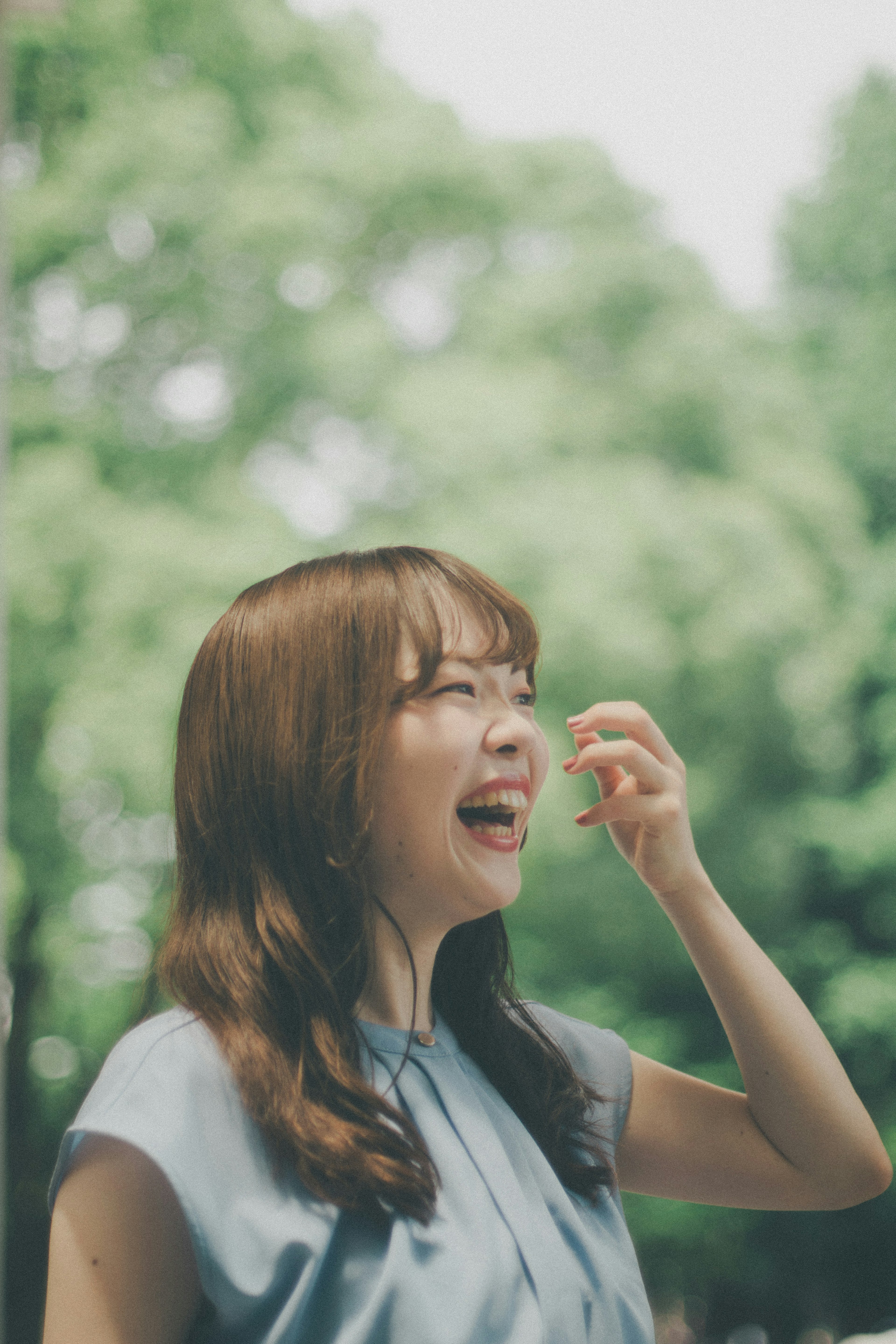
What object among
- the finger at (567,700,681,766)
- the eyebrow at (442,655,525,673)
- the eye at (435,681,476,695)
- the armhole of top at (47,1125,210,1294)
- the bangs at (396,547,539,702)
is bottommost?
the armhole of top at (47,1125,210,1294)

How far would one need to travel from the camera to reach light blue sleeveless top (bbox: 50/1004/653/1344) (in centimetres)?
56

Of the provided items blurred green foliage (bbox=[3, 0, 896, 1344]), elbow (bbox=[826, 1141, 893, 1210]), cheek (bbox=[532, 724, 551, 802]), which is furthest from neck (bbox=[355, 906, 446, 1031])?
blurred green foliage (bbox=[3, 0, 896, 1344])

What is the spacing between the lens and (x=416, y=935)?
0.71 m

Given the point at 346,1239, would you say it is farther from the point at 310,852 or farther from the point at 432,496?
the point at 432,496

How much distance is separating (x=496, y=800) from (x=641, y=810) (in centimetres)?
13

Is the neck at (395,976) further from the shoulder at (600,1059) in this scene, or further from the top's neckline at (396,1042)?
the shoulder at (600,1059)

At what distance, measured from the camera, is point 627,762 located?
0.77 meters

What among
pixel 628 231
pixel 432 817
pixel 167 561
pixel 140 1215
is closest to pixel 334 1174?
pixel 140 1215

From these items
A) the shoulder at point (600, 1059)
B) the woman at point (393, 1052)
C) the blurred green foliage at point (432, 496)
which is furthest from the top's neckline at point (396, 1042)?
the blurred green foliage at point (432, 496)

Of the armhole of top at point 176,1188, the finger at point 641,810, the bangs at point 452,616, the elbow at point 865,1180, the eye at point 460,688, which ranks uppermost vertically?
the bangs at point 452,616

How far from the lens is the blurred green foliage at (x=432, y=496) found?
3.63 metres

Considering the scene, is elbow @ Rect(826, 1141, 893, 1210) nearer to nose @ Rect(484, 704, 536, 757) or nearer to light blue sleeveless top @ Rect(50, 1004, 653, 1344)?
light blue sleeveless top @ Rect(50, 1004, 653, 1344)

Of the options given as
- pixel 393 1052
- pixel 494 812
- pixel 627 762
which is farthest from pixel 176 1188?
A: pixel 627 762

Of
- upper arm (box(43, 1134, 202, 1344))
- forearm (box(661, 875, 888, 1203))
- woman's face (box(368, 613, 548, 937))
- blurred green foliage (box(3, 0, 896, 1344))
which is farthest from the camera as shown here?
blurred green foliage (box(3, 0, 896, 1344))
